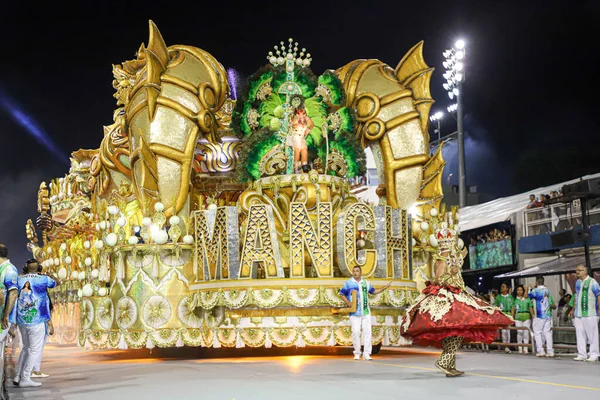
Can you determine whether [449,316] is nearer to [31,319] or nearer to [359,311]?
[359,311]

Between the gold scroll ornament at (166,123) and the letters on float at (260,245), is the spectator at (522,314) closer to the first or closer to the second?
the letters on float at (260,245)

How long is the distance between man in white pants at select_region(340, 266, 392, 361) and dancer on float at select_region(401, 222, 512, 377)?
3503 millimetres

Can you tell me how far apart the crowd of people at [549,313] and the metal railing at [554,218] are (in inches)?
206

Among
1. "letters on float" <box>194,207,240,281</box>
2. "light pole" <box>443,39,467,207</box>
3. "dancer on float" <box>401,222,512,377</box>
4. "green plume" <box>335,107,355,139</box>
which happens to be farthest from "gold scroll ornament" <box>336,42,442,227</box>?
"light pole" <box>443,39,467,207</box>

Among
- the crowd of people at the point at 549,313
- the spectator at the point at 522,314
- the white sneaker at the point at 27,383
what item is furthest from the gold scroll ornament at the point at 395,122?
the white sneaker at the point at 27,383

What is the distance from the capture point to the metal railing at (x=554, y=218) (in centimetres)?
2370

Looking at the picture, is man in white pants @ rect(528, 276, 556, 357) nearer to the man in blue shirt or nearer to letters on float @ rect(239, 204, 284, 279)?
letters on float @ rect(239, 204, 284, 279)

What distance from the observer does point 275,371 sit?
456 inches

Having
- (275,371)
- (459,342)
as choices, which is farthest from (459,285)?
(275,371)

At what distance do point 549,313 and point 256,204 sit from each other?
6625mm

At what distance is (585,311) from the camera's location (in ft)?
47.1

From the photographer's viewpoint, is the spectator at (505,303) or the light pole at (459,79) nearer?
the spectator at (505,303)

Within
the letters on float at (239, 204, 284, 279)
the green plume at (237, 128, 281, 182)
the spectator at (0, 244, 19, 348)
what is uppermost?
the green plume at (237, 128, 281, 182)

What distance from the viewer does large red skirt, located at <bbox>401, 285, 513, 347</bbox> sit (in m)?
9.70
